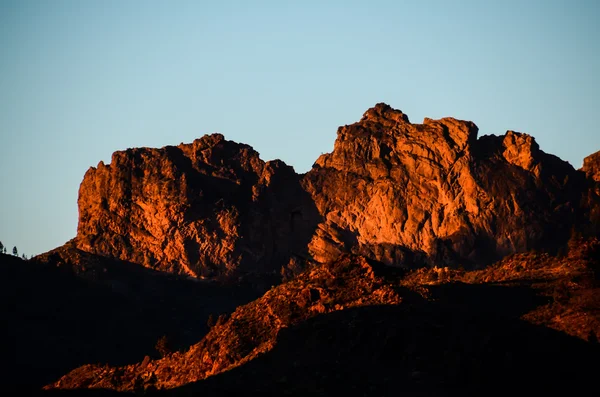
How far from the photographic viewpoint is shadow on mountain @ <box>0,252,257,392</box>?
148m

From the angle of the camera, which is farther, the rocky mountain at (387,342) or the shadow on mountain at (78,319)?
the shadow on mountain at (78,319)

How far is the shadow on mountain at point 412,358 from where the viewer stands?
82.5m

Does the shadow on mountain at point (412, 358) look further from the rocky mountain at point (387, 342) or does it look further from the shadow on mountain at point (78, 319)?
the shadow on mountain at point (78, 319)

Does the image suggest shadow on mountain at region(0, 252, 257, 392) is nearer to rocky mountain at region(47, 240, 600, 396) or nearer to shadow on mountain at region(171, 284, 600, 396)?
rocky mountain at region(47, 240, 600, 396)

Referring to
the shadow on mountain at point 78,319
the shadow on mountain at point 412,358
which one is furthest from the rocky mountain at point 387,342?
the shadow on mountain at point 78,319

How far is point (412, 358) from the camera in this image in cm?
8556

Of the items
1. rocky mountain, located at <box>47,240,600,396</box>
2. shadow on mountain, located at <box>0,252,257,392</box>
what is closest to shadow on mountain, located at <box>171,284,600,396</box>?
rocky mountain, located at <box>47,240,600,396</box>

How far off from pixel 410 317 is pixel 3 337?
72249mm

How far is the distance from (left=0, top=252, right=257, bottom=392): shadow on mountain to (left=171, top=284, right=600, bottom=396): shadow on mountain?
160 ft

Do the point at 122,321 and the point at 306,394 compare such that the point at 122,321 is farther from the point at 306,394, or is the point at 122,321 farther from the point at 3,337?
the point at 306,394

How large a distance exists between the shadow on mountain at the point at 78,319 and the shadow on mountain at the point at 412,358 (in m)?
48.8

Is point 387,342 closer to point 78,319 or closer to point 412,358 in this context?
point 412,358

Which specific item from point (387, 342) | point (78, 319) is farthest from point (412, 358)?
point (78, 319)

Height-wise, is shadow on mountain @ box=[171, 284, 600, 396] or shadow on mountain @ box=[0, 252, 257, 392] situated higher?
shadow on mountain @ box=[0, 252, 257, 392]
